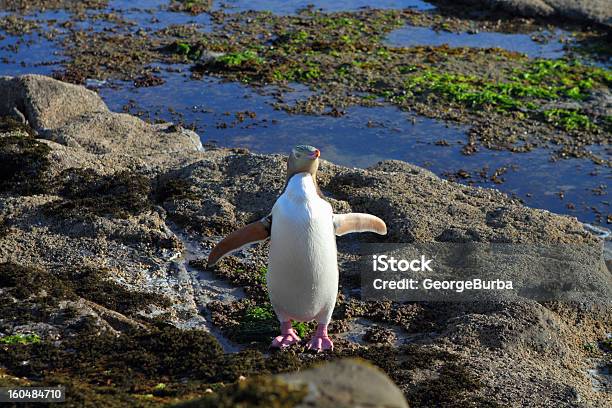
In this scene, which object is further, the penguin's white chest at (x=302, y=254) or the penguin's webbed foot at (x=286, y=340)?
the penguin's webbed foot at (x=286, y=340)

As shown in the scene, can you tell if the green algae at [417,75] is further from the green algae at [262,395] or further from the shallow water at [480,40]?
the green algae at [262,395]

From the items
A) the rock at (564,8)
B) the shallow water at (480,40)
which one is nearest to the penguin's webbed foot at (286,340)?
the shallow water at (480,40)

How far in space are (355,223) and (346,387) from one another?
4.95 metres

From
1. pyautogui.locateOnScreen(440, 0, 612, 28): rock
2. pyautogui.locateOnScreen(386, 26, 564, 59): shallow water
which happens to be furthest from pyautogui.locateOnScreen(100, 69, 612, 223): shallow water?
pyautogui.locateOnScreen(440, 0, 612, 28): rock

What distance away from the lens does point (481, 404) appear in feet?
24.7

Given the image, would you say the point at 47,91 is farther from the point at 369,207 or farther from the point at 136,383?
the point at 136,383

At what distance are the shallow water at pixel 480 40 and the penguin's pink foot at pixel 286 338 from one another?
14900mm

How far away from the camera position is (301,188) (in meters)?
7.96

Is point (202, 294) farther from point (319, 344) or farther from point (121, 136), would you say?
point (121, 136)

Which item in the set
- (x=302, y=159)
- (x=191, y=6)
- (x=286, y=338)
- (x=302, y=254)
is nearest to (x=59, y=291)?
(x=286, y=338)

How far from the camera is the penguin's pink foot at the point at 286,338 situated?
849 cm

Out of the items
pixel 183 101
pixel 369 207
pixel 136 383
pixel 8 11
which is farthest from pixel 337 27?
pixel 136 383

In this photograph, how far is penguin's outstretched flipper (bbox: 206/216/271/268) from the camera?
8422 mm

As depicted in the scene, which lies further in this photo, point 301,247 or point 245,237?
point 245,237
